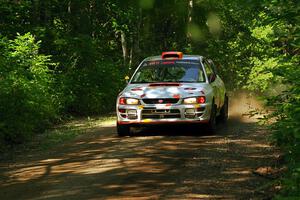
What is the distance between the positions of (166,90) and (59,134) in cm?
337

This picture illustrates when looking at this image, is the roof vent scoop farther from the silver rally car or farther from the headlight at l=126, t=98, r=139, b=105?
the headlight at l=126, t=98, r=139, b=105

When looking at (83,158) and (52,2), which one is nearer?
(83,158)

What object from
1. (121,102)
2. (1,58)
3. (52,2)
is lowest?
(121,102)

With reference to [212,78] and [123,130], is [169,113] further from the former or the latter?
[212,78]

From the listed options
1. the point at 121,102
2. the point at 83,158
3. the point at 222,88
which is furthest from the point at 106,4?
the point at 83,158

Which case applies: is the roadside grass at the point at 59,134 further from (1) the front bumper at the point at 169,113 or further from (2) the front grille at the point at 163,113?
(2) the front grille at the point at 163,113

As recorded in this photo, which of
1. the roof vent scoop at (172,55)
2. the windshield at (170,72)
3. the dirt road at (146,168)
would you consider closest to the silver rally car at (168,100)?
the windshield at (170,72)

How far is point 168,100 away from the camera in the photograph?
12078 millimetres

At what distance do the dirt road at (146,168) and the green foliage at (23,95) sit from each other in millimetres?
1433

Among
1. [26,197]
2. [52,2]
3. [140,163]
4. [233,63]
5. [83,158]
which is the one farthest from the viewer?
[233,63]

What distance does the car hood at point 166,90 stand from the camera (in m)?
12.1

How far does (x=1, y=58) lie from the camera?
1303cm

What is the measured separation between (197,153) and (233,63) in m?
17.8

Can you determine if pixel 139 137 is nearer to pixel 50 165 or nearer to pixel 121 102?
pixel 121 102
